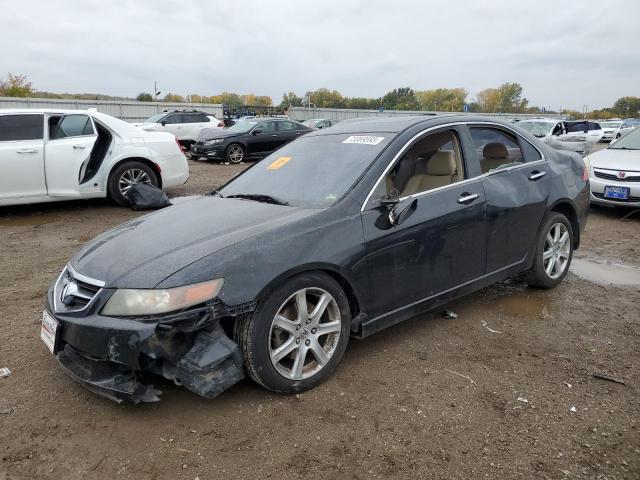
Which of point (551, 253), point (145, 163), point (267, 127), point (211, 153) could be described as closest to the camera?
point (551, 253)

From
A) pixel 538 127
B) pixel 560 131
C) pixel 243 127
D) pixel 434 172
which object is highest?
pixel 538 127

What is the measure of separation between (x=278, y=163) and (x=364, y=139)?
756 millimetres

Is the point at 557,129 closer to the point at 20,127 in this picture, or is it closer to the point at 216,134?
the point at 216,134

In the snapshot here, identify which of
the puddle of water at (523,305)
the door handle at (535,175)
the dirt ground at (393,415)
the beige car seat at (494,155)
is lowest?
the dirt ground at (393,415)

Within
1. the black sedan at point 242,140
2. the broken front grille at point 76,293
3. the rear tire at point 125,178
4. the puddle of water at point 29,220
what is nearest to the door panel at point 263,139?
the black sedan at point 242,140

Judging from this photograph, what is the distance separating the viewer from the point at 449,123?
3910 millimetres

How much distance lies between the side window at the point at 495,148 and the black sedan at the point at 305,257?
0.05 ft

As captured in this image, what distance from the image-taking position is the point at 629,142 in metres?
8.92

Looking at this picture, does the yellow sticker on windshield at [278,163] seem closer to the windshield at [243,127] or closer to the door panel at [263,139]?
the door panel at [263,139]

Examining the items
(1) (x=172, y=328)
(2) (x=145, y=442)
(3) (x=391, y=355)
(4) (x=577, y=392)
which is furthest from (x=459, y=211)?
(2) (x=145, y=442)

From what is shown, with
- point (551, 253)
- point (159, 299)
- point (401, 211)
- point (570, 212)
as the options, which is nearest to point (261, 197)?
point (401, 211)

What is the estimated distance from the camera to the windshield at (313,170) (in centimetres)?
338

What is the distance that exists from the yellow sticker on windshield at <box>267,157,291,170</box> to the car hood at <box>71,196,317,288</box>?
549 millimetres

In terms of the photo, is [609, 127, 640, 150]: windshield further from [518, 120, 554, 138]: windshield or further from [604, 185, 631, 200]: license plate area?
[518, 120, 554, 138]: windshield
